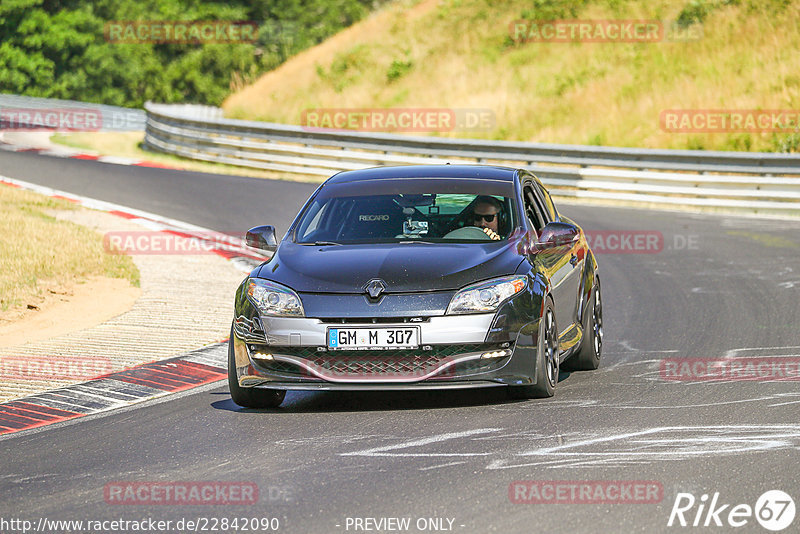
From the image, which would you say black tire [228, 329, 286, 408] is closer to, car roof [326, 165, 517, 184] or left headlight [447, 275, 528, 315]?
left headlight [447, 275, 528, 315]

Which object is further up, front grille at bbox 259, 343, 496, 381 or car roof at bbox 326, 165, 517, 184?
car roof at bbox 326, 165, 517, 184

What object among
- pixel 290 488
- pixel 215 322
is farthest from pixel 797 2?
pixel 290 488

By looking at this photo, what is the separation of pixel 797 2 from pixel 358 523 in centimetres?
3432

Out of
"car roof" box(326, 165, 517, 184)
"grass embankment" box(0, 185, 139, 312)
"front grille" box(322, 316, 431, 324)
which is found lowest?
"grass embankment" box(0, 185, 139, 312)

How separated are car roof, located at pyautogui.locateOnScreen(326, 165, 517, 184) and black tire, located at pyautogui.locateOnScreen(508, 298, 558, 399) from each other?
1.52 m

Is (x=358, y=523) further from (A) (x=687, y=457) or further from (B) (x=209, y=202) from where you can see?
(B) (x=209, y=202)

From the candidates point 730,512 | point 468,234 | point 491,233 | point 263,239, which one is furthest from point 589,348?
point 730,512

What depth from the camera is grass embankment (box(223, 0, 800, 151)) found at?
32125mm

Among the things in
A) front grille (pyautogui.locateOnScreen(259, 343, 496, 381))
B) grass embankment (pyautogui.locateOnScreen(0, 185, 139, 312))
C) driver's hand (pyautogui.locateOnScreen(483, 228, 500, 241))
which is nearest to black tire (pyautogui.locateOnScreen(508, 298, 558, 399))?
front grille (pyautogui.locateOnScreen(259, 343, 496, 381))

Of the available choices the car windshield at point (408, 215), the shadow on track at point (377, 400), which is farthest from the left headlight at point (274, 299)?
the car windshield at point (408, 215)

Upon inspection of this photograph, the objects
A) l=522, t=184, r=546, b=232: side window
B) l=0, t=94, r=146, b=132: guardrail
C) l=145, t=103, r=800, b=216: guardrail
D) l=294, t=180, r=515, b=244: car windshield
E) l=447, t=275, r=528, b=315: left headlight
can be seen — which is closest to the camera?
l=447, t=275, r=528, b=315: left headlight

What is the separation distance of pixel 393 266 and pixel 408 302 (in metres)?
0.39

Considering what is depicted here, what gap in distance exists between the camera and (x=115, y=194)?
23.3 meters

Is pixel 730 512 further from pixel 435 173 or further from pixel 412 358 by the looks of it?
pixel 435 173
